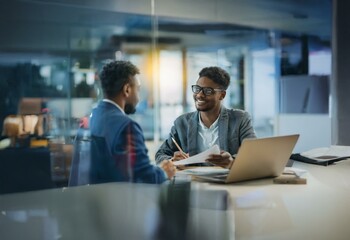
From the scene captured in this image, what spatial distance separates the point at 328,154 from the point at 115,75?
1.06 m

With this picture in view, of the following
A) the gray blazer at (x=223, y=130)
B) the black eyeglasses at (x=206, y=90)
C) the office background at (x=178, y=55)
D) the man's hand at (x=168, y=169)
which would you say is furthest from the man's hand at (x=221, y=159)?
the black eyeglasses at (x=206, y=90)

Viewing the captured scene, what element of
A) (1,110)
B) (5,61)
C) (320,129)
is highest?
(5,61)

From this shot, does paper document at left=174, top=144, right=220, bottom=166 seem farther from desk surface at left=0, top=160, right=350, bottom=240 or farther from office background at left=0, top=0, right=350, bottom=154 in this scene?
office background at left=0, top=0, right=350, bottom=154

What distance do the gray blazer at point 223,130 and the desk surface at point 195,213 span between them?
787 millimetres

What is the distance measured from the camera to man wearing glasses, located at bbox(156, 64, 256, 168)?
215 centimetres

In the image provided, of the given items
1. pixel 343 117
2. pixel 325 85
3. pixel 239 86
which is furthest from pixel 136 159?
pixel 239 86

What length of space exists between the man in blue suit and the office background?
0.16 meters

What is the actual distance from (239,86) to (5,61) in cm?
412

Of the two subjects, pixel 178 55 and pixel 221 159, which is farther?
pixel 178 55

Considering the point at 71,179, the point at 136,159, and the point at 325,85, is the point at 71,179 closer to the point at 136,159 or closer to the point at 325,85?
the point at 136,159

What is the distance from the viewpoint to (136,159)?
1.32 metres


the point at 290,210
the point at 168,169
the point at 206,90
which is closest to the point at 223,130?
the point at 206,90

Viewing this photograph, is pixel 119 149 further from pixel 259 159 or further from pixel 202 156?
pixel 259 159

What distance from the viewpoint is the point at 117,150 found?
1.39 m
